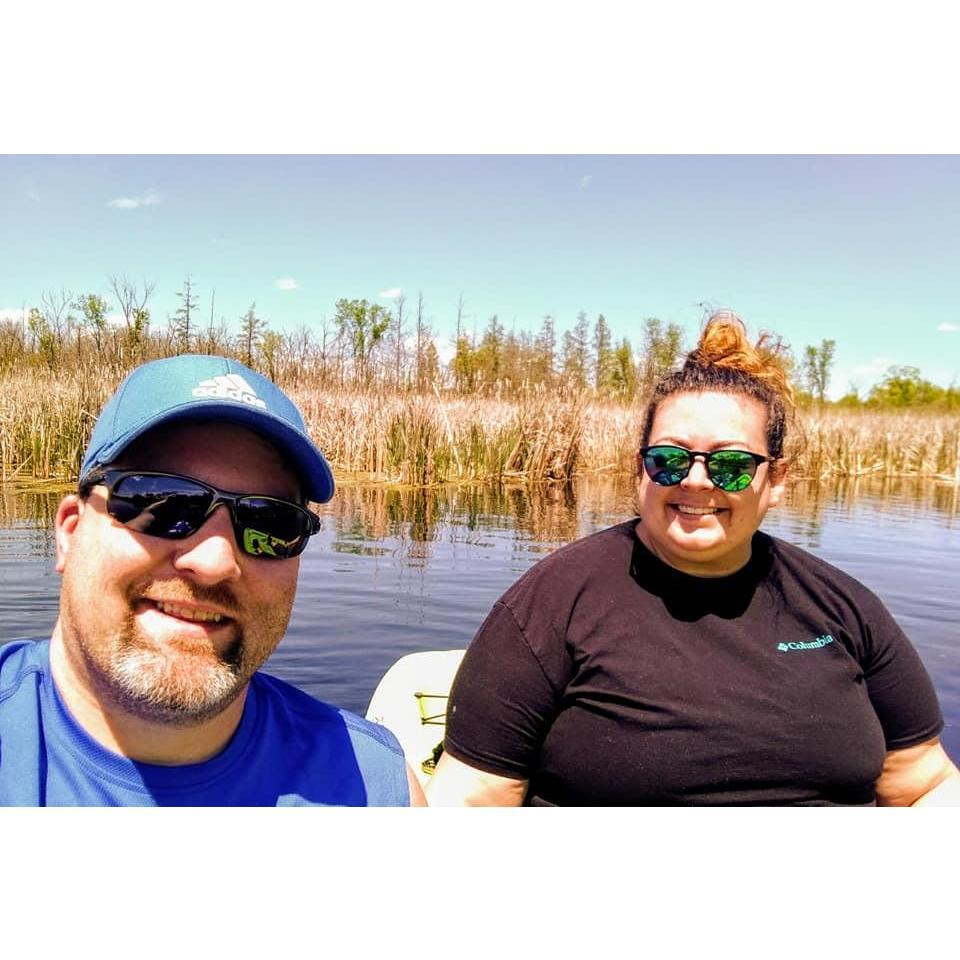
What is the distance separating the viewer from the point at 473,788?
2.01 m

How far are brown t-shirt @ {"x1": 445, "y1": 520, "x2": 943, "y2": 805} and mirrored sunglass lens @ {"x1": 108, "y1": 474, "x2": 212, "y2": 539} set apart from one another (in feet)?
3.13

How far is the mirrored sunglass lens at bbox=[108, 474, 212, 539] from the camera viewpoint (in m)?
1.25

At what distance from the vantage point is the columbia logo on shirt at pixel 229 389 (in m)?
1.31

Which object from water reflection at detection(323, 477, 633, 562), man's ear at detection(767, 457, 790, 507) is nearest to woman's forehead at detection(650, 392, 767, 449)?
man's ear at detection(767, 457, 790, 507)

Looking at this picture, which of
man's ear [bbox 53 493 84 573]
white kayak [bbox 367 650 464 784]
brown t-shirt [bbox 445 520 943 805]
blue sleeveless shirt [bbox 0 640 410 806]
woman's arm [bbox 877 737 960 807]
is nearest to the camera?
blue sleeveless shirt [bbox 0 640 410 806]

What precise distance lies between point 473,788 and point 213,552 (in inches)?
41.4

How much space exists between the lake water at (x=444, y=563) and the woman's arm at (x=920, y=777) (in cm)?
243

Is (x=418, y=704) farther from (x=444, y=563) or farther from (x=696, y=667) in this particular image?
(x=444, y=563)

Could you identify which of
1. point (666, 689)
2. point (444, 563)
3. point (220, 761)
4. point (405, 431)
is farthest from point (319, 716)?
point (405, 431)

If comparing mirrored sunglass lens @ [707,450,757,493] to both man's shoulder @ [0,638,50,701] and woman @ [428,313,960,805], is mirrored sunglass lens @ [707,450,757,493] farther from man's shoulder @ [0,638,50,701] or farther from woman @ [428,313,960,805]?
man's shoulder @ [0,638,50,701]

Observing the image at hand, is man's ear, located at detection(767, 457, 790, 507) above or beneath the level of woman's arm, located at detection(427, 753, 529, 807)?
→ above

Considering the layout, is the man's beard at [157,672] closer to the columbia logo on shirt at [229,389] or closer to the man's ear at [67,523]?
the man's ear at [67,523]

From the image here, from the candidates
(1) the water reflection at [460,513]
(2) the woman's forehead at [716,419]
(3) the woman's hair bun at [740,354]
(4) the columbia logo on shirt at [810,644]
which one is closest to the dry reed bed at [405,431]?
(1) the water reflection at [460,513]

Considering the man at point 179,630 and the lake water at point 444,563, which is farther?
the lake water at point 444,563
